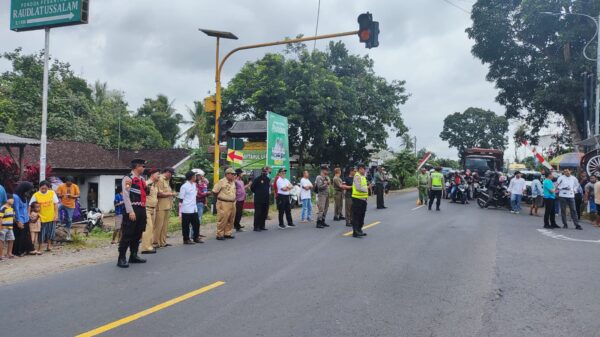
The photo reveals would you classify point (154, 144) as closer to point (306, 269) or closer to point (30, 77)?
point (30, 77)

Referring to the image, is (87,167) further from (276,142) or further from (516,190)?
(516,190)

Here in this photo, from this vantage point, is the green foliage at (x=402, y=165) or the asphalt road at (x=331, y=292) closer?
the asphalt road at (x=331, y=292)

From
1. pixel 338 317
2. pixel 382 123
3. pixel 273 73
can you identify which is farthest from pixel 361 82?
pixel 338 317

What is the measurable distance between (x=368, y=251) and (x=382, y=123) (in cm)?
2603

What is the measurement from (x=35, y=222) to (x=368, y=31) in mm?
9099

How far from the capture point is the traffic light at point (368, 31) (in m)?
12.3

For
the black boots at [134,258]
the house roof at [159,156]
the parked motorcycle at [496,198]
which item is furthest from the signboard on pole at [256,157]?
the house roof at [159,156]

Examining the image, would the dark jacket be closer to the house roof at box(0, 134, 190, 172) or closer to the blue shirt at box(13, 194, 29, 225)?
the blue shirt at box(13, 194, 29, 225)

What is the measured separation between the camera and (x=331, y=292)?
19.8ft

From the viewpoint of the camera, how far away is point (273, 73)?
2742cm

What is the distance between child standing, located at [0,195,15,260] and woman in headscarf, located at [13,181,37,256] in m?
0.20

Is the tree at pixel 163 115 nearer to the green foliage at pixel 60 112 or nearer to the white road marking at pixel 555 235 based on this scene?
the green foliage at pixel 60 112

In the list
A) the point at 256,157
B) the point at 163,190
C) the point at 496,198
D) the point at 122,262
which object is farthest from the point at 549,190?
the point at 122,262

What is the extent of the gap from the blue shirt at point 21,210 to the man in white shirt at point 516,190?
1641cm
